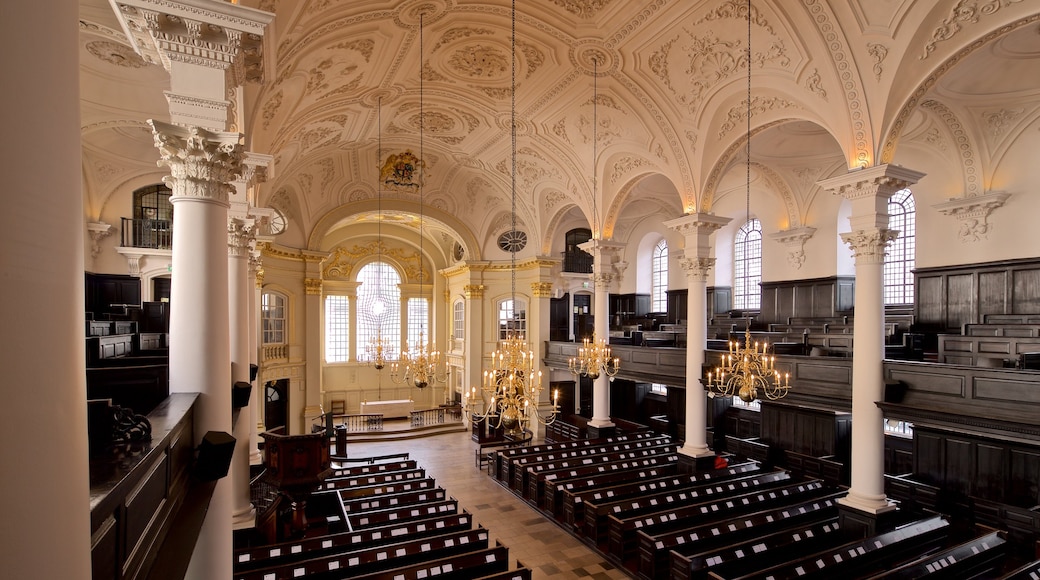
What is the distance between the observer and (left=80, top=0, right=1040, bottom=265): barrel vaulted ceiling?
847 cm

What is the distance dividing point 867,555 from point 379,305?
74.2 ft

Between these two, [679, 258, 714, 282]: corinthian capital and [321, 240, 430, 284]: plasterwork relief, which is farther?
[321, 240, 430, 284]: plasterwork relief

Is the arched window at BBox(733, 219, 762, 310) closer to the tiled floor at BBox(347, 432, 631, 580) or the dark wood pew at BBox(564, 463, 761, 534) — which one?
the dark wood pew at BBox(564, 463, 761, 534)

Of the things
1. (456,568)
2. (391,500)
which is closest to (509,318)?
(391,500)

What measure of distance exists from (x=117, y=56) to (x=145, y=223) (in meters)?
7.43

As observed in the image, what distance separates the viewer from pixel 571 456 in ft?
47.3

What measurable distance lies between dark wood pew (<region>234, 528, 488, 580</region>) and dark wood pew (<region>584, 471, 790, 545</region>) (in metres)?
2.68

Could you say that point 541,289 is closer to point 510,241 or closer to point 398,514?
point 510,241

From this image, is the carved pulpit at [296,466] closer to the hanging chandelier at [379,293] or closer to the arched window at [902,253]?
the hanging chandelier at [379,293]

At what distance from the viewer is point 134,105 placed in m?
8.19

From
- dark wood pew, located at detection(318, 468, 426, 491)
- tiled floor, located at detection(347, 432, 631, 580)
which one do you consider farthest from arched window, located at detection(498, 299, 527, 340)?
dark wood pew, located at detection(318, 468, 426, 491)

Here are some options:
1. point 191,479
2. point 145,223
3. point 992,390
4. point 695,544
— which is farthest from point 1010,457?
point 145,223

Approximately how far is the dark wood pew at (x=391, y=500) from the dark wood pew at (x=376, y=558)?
230 cm

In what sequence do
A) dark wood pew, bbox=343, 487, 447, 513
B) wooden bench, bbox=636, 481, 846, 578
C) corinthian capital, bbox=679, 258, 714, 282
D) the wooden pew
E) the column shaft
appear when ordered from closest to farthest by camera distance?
the column shaft → wooden bench, bbox=636, 481, 846, 578 → dark wood pew, bbox=343, 487, 447, 513 → the wooden pew → corinthian capital, bbox=679, 258, 714, 282
